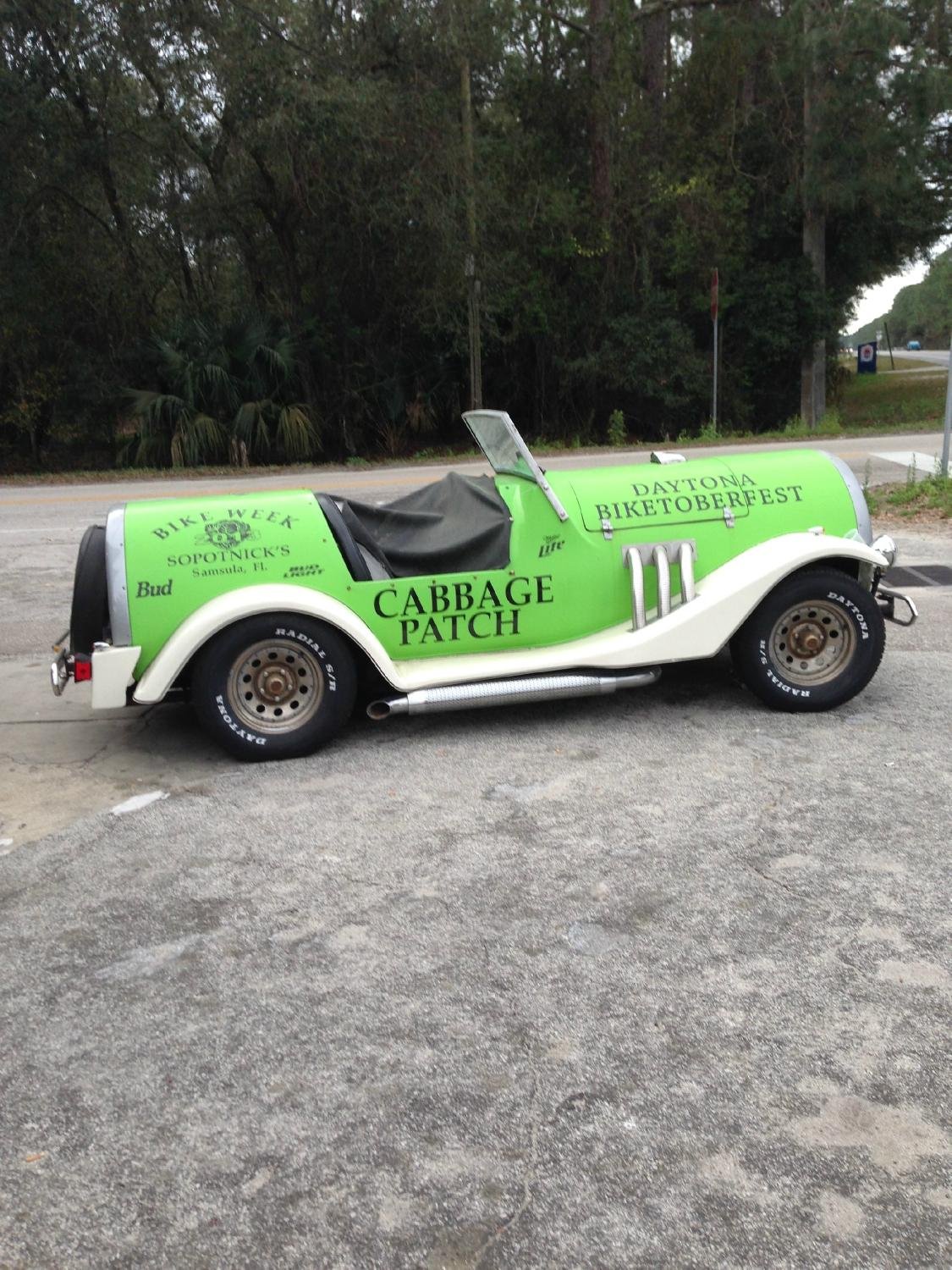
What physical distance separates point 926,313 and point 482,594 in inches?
2821

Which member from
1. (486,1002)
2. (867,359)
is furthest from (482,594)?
(867,359)

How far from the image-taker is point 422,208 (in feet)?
76.5

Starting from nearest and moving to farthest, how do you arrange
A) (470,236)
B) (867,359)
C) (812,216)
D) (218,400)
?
(218,400) < (470,236) < (812,216) < (867,359)

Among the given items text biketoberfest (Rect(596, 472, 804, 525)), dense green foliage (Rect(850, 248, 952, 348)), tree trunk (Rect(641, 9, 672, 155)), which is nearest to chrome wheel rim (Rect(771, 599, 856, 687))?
text biketoberfest (Rect(596, 472, 804, 525))

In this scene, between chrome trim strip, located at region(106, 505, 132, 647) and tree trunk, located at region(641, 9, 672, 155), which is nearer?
chrome trim strip, located at region(106, 505, 132, 647)

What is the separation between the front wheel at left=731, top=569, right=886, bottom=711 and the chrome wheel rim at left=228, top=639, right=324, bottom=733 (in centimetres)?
208

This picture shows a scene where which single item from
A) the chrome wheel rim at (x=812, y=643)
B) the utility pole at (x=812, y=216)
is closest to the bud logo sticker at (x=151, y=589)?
the chrome wheel rim at (x=812, y=643)

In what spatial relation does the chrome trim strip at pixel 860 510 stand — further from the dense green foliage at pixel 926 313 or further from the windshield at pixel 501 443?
the dense green foliage at pixel 926 313

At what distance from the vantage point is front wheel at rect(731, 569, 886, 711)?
19.1 ft

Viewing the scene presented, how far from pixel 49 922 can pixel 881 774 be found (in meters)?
3.32

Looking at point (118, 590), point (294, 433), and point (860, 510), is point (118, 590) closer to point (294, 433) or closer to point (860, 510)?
point (860, 510)

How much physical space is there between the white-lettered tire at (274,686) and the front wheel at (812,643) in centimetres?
196

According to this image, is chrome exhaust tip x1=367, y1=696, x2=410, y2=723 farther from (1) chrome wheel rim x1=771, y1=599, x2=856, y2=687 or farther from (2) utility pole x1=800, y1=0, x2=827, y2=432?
(2) utility pole x1=800, y1=0, x2=827, y2=432

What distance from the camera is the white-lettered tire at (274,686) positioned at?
5395mm
